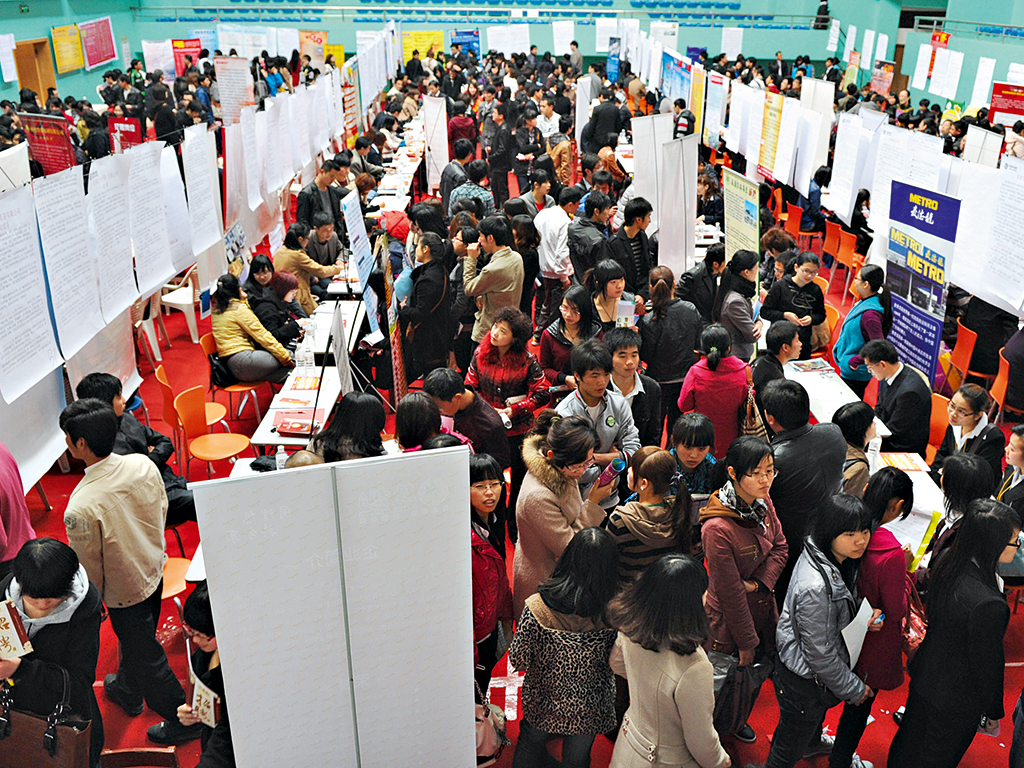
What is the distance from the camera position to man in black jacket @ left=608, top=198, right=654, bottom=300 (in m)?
5.45

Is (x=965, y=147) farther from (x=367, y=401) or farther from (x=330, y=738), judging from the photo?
(x=330, y=738)

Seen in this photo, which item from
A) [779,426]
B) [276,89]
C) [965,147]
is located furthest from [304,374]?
[276,89]

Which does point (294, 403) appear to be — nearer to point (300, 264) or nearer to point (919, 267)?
point (300, 264)

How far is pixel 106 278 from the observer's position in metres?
4.99

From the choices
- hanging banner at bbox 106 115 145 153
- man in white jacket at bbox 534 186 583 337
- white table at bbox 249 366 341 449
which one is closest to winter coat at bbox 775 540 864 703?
white table at bbox 249 366 341 449

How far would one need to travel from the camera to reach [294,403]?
189 inches

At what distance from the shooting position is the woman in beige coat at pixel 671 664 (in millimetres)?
2150

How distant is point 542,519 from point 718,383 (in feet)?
4.69

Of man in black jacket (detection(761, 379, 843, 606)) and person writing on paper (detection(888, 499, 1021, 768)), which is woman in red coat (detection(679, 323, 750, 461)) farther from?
person writing on paper (detection(888, 499, 1021, 768))

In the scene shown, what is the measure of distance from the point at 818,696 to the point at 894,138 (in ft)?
17.1

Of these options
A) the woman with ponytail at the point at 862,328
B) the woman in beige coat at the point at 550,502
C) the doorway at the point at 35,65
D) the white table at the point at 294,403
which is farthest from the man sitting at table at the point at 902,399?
the doorway at the point at 35,65

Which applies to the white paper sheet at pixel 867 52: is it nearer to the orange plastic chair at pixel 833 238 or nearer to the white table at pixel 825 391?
the orange plastic chair at pixel 833 238

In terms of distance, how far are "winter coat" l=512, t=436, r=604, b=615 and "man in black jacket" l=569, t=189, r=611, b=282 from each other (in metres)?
2.59

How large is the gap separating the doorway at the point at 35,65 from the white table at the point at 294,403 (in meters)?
15.4
